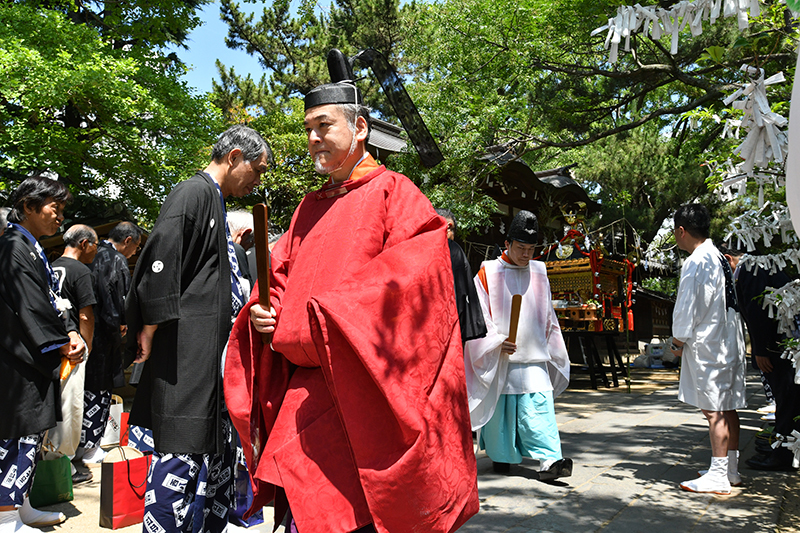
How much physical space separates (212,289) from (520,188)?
12338 mm

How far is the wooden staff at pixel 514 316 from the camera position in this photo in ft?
15.7

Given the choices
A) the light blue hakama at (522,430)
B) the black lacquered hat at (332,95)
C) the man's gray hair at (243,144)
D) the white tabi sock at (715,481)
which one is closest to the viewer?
the black lacquered hat at (332,95)

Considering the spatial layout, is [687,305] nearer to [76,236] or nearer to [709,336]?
[709,336]

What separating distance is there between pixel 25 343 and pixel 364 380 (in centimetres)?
233

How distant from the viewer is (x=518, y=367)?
4.92m

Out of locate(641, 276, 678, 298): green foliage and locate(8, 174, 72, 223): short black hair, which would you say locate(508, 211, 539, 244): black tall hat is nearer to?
locate(8, 174, 72, 223): short black hair

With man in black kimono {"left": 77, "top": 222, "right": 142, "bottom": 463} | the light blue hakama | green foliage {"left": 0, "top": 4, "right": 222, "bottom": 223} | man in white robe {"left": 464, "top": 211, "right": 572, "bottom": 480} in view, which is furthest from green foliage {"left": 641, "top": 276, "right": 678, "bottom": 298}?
man in black kimono {"left": 77, "top": 222, "right": 142, "bottom": 463}

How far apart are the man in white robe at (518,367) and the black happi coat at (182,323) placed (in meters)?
2.67

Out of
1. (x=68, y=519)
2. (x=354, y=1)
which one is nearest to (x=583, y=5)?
(x=68, y=519)

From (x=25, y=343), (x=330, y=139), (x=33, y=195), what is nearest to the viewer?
(x=330, y=139)

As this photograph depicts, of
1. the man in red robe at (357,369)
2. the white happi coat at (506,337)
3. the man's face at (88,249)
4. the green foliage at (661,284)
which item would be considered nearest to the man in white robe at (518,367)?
the white happi coat at (506,337)

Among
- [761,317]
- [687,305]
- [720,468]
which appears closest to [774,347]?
[761,317]

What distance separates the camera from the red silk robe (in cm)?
179

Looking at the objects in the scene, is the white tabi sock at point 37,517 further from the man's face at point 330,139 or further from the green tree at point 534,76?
the green tree at point 534,76
